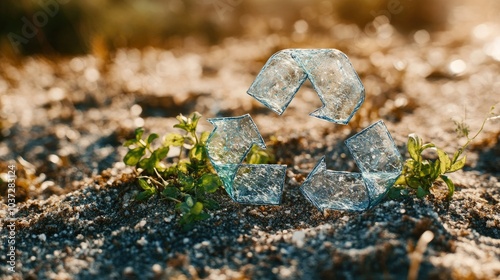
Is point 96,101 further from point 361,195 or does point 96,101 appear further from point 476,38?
point 476,38

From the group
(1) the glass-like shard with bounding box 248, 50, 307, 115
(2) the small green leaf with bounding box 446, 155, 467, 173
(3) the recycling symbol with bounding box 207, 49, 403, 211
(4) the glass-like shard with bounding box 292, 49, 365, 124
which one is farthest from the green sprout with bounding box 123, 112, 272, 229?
(2) the small green leaf with bounding box 446, 155, 467, 173

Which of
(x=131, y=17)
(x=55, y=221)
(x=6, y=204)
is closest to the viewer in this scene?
(x=55, y=221)

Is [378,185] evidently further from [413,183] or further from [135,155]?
[135,155]

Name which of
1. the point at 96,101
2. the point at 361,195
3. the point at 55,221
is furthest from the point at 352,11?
the point at 55,221

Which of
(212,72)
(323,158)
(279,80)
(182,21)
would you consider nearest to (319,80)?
(279,80)

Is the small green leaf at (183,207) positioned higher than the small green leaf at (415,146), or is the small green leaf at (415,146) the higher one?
the small green leaf at (415,146)

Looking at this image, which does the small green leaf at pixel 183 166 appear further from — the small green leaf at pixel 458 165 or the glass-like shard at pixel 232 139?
the small green leaf at pixel 458 165

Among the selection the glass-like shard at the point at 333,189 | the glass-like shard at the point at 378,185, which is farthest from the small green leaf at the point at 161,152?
the glass-like shard at the point at 378,185
